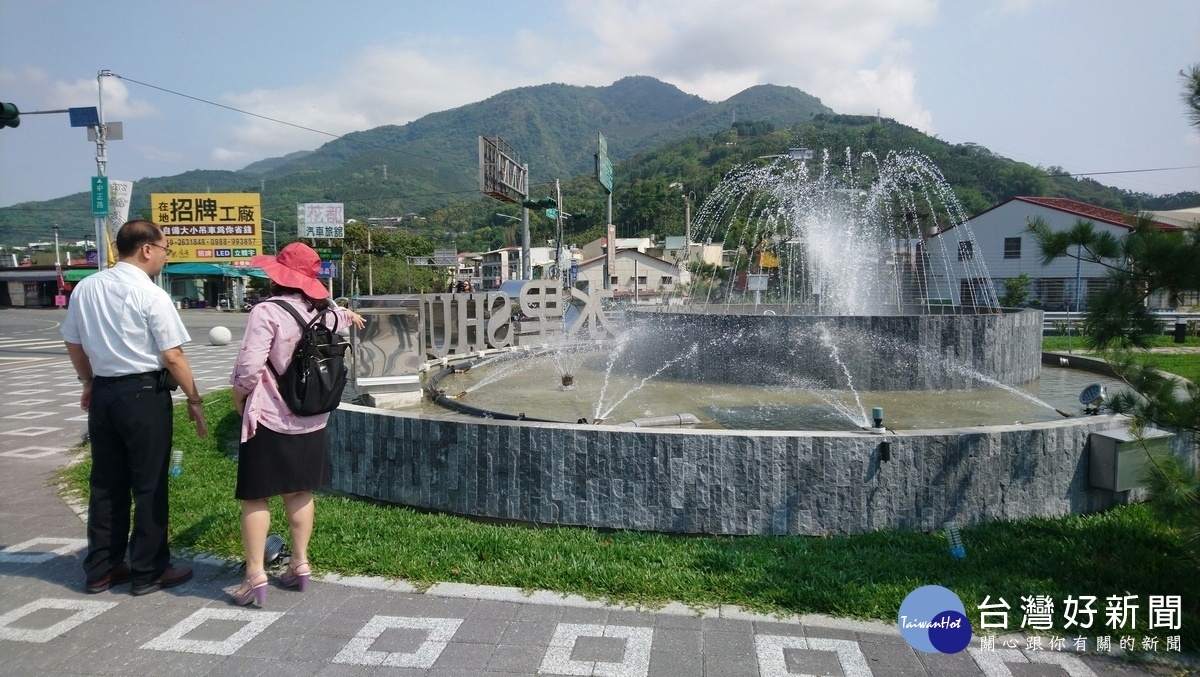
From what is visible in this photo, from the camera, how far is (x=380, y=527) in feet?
15.0

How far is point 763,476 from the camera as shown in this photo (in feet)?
14.5

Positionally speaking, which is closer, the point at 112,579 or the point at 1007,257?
the point at 112,579

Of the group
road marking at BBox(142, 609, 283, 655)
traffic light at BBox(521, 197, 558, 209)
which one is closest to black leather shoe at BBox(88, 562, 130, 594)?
road marking at BBox(142, 609, 283, 655)

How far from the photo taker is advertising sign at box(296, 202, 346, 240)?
1901 inches

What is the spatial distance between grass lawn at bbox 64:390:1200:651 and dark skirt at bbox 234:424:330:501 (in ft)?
2.44

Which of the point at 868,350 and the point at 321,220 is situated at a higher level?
the point at 321,220

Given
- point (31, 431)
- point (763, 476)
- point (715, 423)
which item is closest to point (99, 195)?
point (31, 431)

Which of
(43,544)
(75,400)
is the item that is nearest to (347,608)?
(43,544)

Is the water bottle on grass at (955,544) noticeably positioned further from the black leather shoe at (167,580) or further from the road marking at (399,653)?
the black leather shoe at (167,580)

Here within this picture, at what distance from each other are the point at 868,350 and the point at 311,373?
22.4ft

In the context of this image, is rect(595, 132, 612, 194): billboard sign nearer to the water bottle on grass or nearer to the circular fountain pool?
the circular fountain pool

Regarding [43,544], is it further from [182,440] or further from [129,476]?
[182,440]

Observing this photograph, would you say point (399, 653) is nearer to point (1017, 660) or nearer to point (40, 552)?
point (1017, 660)

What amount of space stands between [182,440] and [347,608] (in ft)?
16.2
